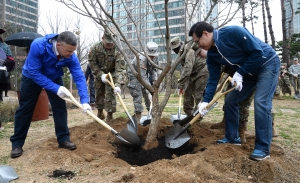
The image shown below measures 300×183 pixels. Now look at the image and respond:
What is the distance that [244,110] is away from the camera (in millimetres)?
3764

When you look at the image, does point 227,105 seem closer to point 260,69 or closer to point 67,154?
point 260,69

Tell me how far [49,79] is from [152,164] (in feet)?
5.54

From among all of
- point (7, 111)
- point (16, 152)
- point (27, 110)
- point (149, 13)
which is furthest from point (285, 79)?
point (16, 152)

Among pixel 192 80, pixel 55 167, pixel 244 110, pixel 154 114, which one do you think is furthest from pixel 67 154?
pixel 192 80

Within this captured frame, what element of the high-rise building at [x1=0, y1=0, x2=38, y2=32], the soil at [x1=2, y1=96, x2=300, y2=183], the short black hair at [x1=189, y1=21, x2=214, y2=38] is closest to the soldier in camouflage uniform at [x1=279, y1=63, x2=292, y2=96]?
the soil at [x1=2, y1=96, x2=300, y2=183]

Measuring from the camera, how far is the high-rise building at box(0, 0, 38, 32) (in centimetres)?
1338

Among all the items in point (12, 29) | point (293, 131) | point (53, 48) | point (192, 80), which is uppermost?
point (12, 29)

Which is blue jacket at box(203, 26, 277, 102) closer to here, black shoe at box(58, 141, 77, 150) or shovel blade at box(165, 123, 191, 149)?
shovel blade at box(165, 123, 191, 149)

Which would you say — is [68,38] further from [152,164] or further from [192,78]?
[192,78]

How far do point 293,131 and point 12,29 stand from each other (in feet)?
43.6

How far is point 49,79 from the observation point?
3.38 meters

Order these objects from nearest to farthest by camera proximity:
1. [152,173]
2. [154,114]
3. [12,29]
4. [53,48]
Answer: [152,173] → [53,48] → [154,114] → [12,29]

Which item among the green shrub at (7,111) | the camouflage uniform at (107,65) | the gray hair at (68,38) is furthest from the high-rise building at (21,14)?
the gray hair at (68,38)

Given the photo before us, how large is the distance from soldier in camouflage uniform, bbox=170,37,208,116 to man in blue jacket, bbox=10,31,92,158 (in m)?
1.87
